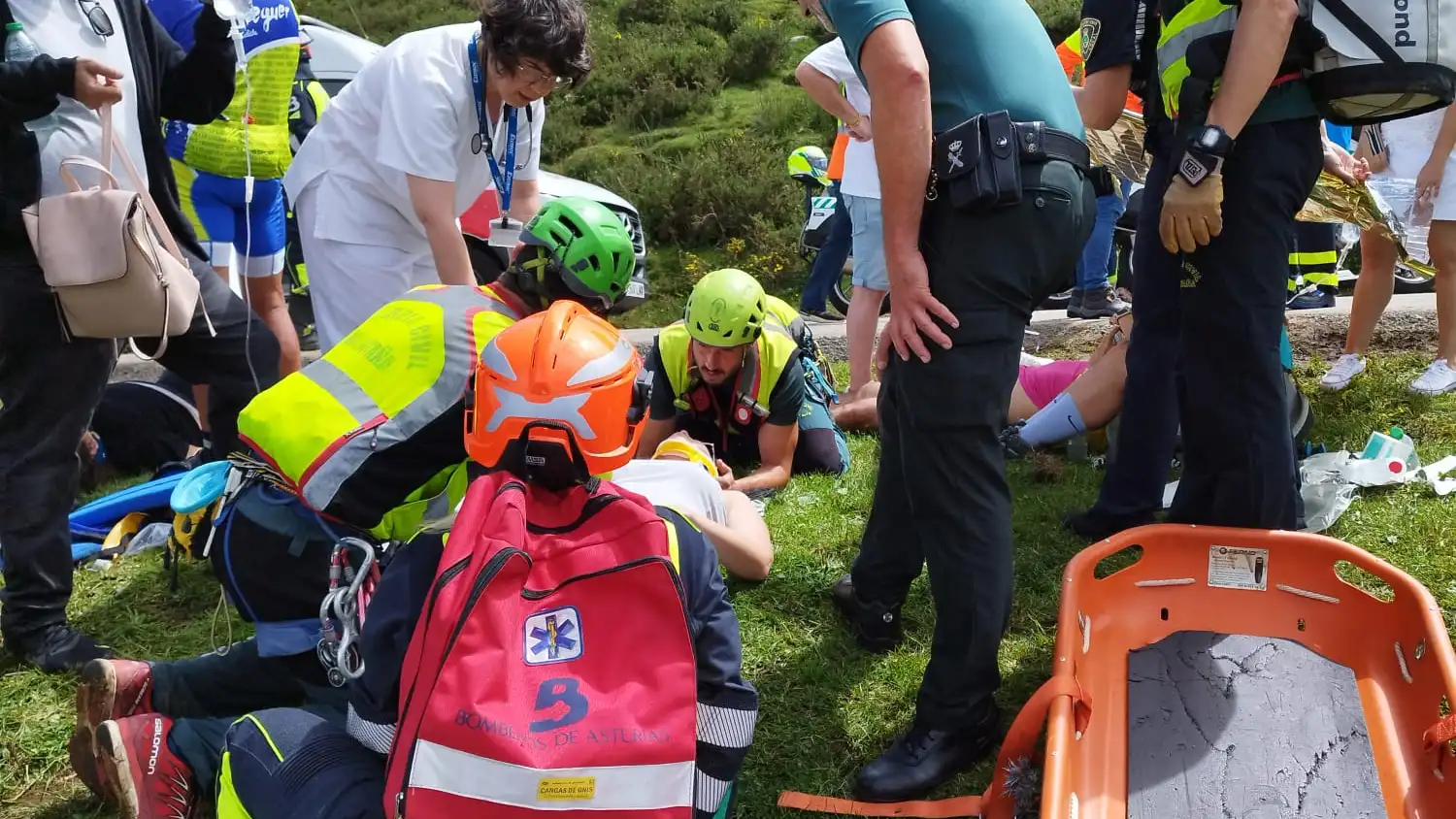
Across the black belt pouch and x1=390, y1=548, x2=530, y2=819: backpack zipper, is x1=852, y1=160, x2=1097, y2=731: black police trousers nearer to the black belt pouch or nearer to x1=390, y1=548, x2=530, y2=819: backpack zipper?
the black belt pouch

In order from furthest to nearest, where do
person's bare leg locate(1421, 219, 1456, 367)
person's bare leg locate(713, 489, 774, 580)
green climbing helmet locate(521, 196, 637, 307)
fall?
person's bare leg locate(1421, 219, 1456, 367)
person's bare leg locate(713, 489, 774, 580)
green climbing helmet locate(521, 196, 637, 307)

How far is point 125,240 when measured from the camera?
2996mm

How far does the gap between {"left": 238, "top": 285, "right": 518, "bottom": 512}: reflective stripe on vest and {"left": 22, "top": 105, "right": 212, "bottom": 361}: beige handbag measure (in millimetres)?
624

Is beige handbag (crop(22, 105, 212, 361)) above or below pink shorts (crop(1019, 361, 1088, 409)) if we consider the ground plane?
above

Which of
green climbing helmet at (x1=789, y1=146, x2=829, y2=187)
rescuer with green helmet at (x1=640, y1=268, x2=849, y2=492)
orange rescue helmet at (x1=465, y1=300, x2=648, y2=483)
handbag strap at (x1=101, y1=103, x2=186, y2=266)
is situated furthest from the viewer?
green climbing helmet at (x1=789, y1=146, x2=829, y2=187)

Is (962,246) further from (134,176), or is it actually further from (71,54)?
(71,54)

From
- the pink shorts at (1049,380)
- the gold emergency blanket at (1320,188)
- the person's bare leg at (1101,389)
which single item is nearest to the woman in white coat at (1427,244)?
the gold emergency blanket at (1320,188)

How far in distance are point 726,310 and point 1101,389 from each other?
4.99 ft

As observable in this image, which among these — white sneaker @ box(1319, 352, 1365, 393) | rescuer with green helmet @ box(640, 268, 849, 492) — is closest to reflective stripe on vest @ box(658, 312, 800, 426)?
rescuer with green helmet @ box(640, 268, 849, 492)

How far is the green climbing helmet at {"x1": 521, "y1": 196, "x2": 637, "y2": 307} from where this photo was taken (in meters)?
2.81

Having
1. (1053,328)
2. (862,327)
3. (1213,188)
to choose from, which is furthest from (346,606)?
(1053,328)

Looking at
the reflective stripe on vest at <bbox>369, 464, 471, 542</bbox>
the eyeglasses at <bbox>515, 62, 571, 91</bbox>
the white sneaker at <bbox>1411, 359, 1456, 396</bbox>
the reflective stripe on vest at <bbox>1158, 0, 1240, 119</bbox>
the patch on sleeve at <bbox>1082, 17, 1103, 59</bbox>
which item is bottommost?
the white sneaker at <bbox>1411, 359, 1456, 396</bbox>

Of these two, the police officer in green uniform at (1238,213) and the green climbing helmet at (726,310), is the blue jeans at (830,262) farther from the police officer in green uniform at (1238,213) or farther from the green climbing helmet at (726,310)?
the police officer in green uniform at (1238,213)

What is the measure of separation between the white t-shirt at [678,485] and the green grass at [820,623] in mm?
322
